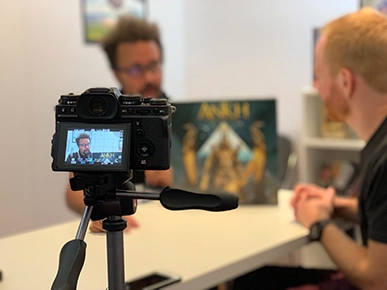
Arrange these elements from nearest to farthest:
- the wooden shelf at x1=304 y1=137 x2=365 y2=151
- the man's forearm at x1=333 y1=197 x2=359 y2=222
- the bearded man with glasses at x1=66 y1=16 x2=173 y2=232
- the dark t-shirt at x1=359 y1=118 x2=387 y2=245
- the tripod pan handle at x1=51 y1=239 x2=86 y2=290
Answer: the tripod pan handle at x1=51 y1=239 x2=86 y2=290 → the dark t-shirt at x1=359 y1=118 x2=387 y2=245 → the man's forearm at x1=333 y1=197 x2=359 y2=222 → the bearded man with glasses at x1=66 y1=16 x2=173 y2=232 → the wooden shelf at x1=304 y1=137 x2=365 y2=151

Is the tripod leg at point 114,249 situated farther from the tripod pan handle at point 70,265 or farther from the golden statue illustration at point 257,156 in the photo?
the golden statue illustration at point 257,156

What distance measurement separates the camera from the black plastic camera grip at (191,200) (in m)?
0.66

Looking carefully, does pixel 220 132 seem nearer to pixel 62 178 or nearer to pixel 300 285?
pixel 300 285

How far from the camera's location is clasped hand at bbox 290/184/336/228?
4.72 feet

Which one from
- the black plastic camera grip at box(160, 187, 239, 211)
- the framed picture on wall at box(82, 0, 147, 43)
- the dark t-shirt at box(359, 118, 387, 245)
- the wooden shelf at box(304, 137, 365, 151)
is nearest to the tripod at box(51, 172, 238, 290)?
the black plastic camera grip at box(160, 187, 239, 211)

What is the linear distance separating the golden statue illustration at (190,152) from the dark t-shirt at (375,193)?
0.50 m

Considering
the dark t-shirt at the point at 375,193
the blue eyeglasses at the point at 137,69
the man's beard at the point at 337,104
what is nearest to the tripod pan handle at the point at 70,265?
the dark t-shirt at the point at 375,193

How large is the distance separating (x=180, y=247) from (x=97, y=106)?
2.20ft

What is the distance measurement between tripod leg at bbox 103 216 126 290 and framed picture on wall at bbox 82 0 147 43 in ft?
4.77

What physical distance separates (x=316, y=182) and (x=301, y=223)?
4.42ft

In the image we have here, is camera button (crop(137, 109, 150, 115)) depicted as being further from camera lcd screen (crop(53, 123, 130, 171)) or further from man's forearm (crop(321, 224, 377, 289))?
man's forearm (crop(321, 224, 377, 289))

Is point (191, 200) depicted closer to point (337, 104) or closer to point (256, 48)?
point (337, 104)

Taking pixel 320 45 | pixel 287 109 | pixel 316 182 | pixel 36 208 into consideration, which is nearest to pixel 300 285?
pixel 320 45

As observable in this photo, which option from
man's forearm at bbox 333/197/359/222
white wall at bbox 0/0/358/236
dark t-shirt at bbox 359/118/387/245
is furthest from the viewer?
white wall at bbox 0/0/358/236
